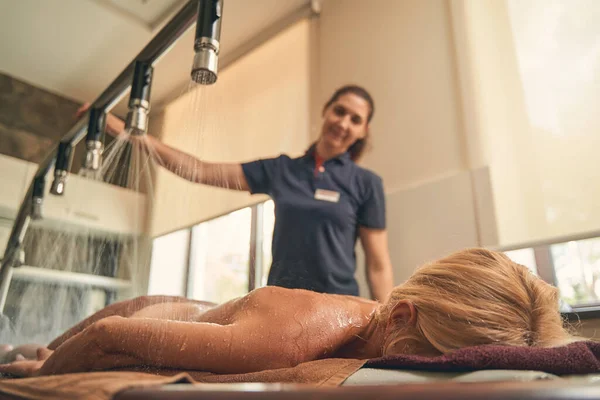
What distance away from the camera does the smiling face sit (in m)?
1.43

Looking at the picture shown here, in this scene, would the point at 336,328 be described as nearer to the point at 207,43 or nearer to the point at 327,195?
the point at 207,43

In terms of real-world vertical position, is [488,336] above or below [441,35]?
below

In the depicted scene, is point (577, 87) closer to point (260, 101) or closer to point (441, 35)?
point (441, 35)

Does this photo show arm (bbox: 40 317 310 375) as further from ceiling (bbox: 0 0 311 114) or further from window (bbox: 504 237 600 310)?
ceiling (bbox: 0 0 311 114)

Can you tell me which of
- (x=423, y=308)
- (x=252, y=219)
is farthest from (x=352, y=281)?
(x=423, y=308)

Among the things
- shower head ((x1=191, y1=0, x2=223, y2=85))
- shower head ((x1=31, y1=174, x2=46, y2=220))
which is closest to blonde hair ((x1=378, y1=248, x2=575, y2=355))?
shower head ((x1=191, y1=0, x2=223, y2=85))

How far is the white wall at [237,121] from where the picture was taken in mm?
906

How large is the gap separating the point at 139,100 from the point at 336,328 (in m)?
0.57

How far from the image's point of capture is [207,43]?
0.72 m

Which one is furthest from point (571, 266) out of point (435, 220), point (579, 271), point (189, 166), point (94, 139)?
point (94, 139)

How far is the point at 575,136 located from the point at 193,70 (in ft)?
3.28

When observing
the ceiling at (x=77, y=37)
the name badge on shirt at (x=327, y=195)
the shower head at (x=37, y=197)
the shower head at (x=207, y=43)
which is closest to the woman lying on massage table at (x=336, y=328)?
the shower head at (x=207, y=43)

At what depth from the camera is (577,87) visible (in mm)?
1234

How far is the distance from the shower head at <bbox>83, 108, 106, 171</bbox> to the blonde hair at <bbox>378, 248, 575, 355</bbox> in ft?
2.59
